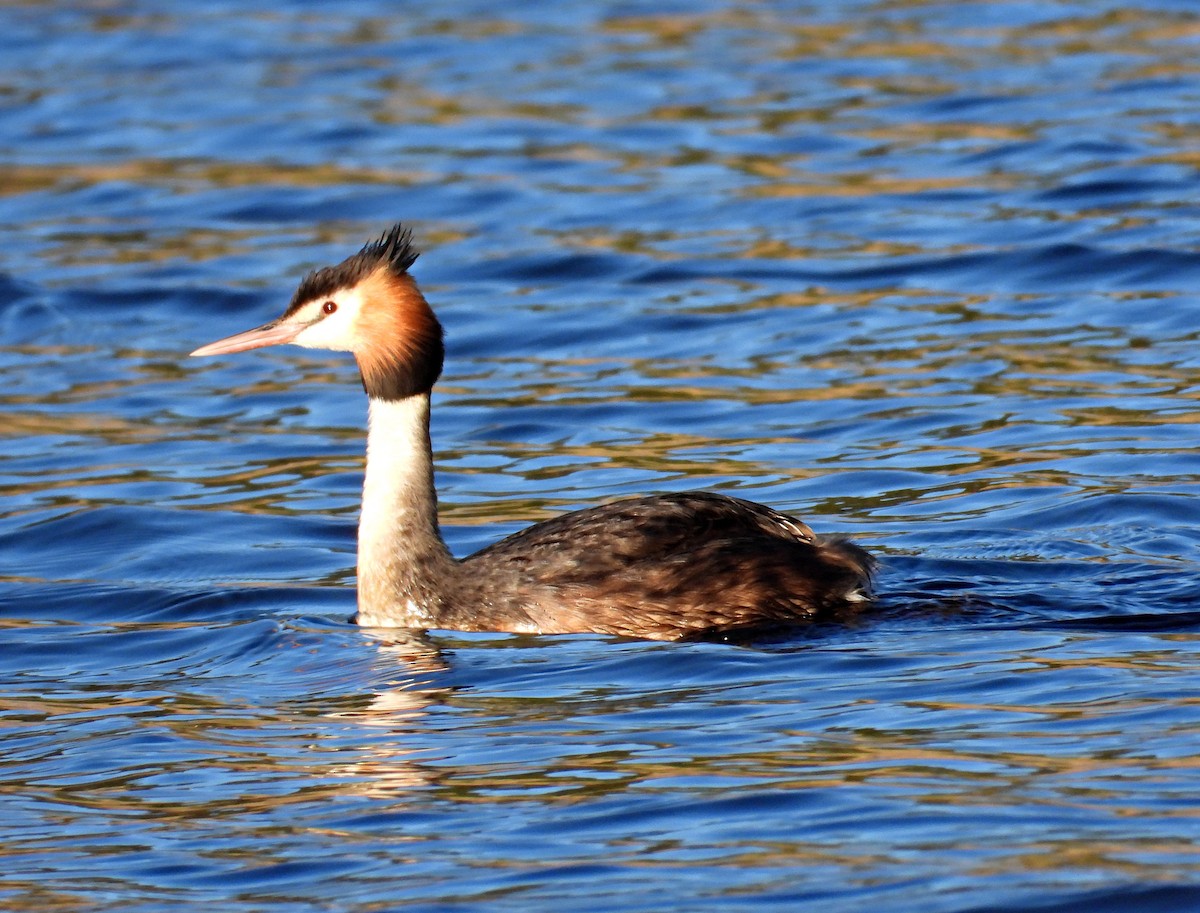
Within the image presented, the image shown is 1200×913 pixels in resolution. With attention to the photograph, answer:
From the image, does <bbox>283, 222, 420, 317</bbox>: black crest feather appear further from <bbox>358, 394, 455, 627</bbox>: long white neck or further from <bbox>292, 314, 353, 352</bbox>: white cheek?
<bbox>358, 394, 455, 627</bbox>: long white neck

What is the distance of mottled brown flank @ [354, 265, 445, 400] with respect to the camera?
8.65 meters

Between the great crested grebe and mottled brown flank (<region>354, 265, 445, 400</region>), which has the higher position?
mottled brown flank (<region>354, 265, 445, 400</region>)

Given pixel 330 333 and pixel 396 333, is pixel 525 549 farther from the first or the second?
pixel 330 333

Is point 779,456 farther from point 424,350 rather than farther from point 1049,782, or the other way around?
point 1049,782

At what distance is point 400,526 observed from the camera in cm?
867

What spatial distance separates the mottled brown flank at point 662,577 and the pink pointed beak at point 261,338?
116 cm

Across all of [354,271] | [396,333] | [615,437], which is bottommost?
[615,437]

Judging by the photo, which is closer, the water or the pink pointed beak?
the water

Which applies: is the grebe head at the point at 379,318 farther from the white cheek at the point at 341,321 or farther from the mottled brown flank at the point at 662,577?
the mottled brown flank at the point at 662,577

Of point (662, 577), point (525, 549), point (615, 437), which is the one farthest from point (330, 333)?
point (615, 437)

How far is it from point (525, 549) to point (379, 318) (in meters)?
1.06

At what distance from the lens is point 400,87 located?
67.3 ft

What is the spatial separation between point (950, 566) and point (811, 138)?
934cm

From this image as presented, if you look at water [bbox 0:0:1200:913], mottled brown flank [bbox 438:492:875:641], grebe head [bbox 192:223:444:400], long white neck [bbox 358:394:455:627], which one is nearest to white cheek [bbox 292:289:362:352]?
grebe head [bbox 192:223:444:400]
